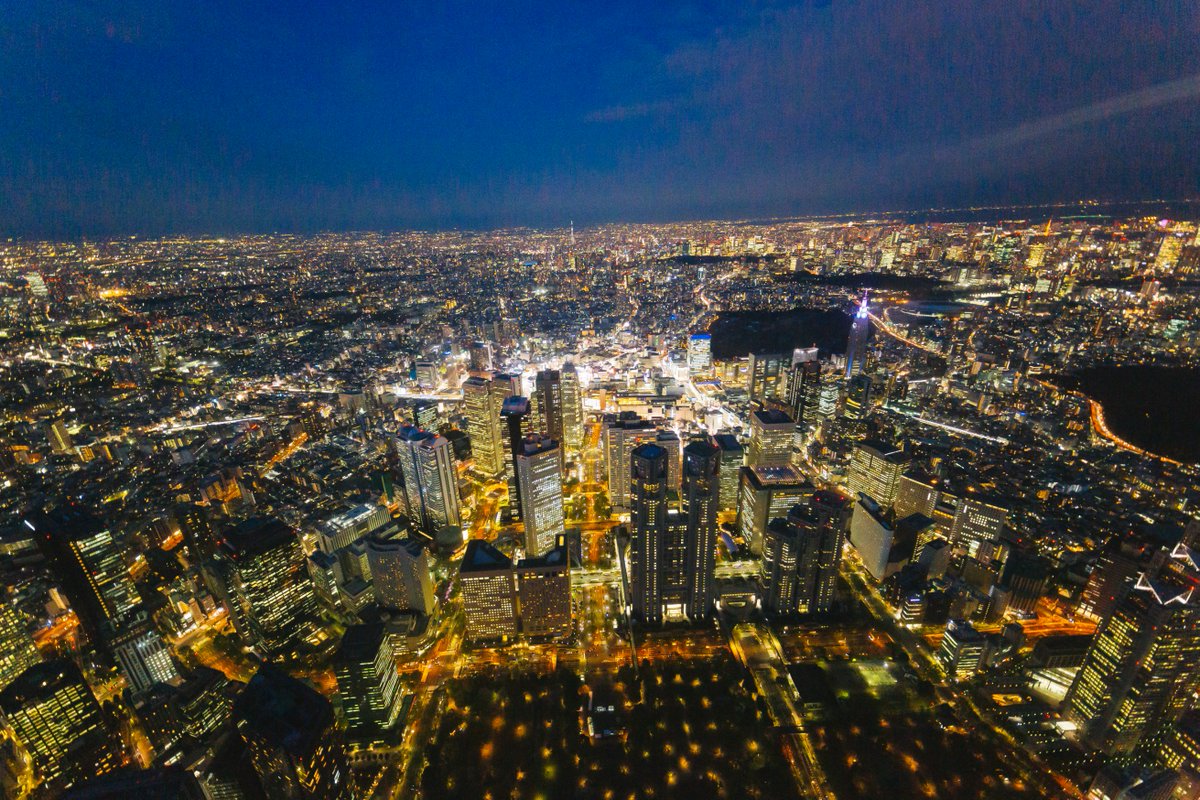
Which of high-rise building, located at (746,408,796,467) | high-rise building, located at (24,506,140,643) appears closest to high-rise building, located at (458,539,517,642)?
high-rise building, located at (24,506,140,643)

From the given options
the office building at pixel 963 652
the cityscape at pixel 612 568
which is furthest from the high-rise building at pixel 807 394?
the office building at pixel 963 652

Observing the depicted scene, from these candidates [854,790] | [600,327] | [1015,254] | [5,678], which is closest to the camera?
[854,790]

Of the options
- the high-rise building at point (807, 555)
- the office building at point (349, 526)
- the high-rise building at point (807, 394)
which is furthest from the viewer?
the high-rise building at point (807, 394)

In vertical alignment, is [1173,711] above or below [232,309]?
below

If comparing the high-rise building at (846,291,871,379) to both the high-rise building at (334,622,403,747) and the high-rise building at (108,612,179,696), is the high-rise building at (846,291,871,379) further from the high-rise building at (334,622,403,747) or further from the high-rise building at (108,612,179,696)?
the high-rise building at (108,612,179,696)

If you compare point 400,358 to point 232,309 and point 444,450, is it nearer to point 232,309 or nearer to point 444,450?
point 232,309

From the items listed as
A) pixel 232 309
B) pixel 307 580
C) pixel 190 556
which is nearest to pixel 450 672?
pixel 307 580

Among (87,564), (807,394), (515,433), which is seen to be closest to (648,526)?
(515,433)

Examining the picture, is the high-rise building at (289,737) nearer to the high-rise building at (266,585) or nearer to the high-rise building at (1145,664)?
the high-rise building at (266,585)
